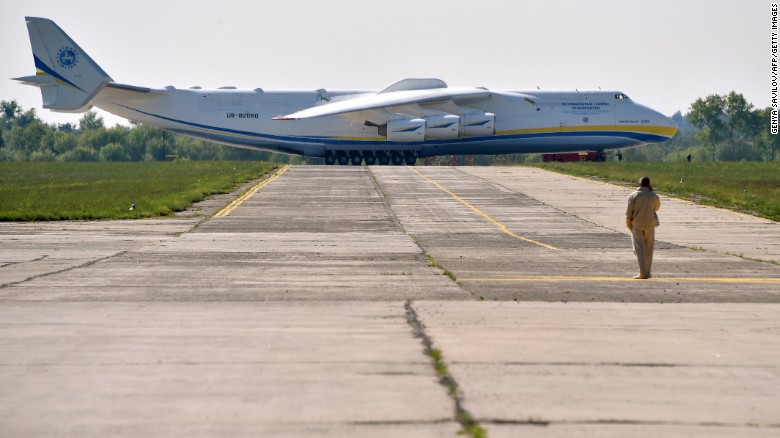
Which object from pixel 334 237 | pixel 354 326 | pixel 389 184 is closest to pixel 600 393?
pixel 354 326

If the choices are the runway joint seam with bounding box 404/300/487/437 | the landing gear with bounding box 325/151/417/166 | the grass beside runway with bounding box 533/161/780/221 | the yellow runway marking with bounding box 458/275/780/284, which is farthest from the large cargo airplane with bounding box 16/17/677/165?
the runway joint seam with bounding box 404/300/487/437

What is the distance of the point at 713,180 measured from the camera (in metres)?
46.0

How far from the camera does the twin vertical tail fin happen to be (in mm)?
63125

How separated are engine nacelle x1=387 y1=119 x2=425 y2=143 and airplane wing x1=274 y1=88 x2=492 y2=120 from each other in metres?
0.95

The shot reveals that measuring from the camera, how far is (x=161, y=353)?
10000mm

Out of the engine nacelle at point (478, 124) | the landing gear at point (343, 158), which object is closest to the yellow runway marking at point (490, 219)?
the engine nacelle at point (478, 124)

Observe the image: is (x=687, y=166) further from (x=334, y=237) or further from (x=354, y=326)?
(x=354, y=326)

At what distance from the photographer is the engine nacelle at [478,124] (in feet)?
205

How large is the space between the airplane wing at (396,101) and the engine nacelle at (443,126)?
1.01m

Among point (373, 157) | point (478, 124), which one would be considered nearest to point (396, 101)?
point (478, 124)

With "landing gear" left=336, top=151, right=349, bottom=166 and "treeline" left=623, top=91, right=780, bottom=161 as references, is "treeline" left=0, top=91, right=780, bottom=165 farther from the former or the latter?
"landing gear" left=336, top=151, right=349, bottom=166

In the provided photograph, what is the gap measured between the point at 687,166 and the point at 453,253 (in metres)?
43.8

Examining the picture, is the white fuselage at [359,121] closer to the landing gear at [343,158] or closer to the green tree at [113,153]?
the landing gear at [343,158]

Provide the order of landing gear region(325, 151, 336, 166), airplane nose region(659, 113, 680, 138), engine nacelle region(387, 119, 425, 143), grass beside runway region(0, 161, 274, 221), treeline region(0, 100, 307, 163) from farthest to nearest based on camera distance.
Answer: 1. treeline region(0, 100, 307, 163)
2. landing gear region(325, 151, 336, 166)
3. airplane nose region(659, 113, 680, 138)
4. engine nacelle region(387, 119, 425, 143)
5. grass beside runway region(0, 161, 274, 221)
